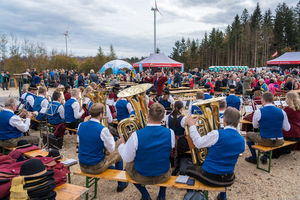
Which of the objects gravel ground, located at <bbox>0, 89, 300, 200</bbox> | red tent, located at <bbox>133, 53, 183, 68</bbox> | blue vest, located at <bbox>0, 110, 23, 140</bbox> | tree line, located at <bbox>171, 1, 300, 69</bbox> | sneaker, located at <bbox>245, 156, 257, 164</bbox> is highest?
tree line, located at <bbox>171, 1, 300, 69</bbox>

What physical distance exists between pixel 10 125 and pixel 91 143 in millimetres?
2290

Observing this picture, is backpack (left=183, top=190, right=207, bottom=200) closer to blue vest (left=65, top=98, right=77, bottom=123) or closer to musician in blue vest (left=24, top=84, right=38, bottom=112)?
blue vest (left=65, top=98, right=77, bottom=123)

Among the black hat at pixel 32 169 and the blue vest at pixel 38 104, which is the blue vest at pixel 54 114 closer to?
the blue vest at pixel 38 104

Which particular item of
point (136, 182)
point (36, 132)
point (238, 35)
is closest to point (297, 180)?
point (136, 182)

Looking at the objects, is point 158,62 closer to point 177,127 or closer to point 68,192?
point 177,127

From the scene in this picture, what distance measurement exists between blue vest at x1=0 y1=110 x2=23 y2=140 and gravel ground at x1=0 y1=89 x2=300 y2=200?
62.4 inches

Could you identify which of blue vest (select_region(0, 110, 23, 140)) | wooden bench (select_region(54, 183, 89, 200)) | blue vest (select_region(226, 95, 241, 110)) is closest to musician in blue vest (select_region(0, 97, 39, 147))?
blue vest (select_region(0, 110, 23, 140))

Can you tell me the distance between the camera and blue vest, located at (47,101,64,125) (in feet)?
17.9

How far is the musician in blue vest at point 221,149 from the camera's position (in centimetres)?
260

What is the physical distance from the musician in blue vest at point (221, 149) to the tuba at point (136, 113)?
2.70ft

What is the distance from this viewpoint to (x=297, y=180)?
3924 mm

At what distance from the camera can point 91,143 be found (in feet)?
9.84

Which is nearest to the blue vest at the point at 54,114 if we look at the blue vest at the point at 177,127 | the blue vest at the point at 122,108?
the blue vest at the point at 122,108

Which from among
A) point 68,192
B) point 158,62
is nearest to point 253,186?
point 68,192
